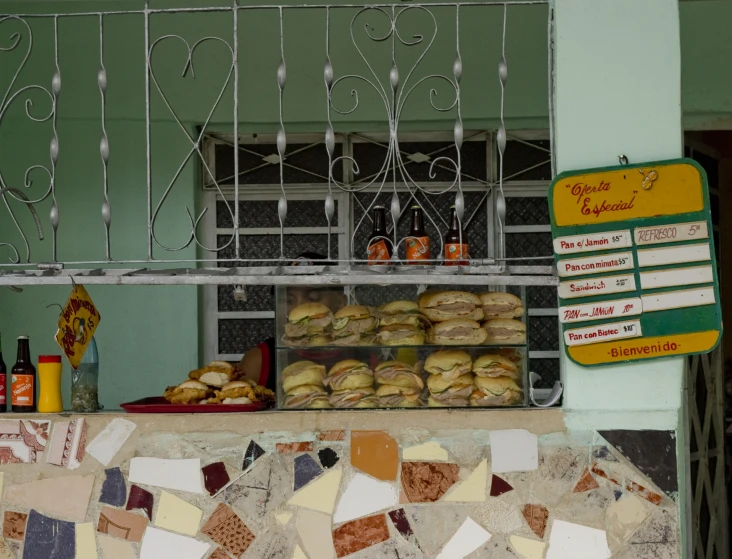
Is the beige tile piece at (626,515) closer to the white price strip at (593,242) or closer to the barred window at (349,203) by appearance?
the white price strip at (593,242)

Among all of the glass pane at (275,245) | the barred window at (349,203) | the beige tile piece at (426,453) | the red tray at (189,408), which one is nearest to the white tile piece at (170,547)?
the red tray at (189,408)

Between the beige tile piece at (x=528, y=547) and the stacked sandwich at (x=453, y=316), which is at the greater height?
the stacked sandwich at (x=453, y=316)

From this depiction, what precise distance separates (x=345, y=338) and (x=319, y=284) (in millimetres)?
220

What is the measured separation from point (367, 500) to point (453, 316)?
0.70 meters

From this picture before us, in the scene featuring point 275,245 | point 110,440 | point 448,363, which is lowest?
point 110,440

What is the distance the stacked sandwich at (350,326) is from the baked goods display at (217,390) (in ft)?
1.37

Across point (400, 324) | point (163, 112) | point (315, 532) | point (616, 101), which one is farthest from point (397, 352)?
point (163, 112)

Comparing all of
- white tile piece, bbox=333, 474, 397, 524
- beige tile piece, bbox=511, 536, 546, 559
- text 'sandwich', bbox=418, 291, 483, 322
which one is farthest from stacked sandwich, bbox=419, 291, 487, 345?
beige tile piece, bbox=511, 536, 546, 559

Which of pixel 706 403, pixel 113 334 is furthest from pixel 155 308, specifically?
pixel 706 403

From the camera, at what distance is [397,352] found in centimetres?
315

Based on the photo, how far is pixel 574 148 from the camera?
3082 mm

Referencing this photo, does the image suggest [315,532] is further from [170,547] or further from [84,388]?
[84,388]

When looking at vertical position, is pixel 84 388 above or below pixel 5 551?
above

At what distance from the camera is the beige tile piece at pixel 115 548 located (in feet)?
10.1
